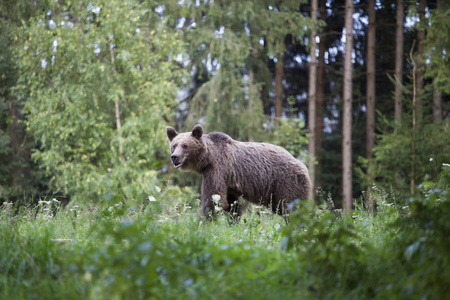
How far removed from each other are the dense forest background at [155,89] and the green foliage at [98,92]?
0.05 m

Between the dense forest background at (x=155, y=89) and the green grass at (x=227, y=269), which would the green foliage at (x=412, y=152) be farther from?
the green grass at (x=227, y=269)

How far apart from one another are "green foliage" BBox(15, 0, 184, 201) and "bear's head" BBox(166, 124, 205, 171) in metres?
8.21

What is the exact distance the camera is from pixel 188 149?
757 centimetres

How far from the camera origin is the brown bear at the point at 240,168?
24.9 feet

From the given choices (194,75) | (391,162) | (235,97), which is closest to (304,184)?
(391,162)

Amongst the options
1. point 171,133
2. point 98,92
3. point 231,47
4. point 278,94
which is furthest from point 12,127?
point 171,133

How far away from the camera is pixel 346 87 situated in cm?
2089

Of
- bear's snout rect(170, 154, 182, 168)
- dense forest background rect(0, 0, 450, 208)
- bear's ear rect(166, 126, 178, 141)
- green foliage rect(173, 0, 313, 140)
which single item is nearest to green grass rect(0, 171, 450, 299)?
bear's snout rect(170, 154, 182, 168)

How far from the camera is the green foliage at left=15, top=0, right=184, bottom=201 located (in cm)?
1642

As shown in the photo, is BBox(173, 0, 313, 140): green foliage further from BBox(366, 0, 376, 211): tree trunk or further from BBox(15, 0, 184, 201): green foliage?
BBox(366, 0, 376, 211): tree trunk

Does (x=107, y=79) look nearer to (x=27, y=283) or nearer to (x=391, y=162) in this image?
(x=391, y=162)

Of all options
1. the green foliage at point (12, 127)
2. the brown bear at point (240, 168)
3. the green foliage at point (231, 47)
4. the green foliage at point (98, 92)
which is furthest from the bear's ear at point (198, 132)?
the green foliage at point (12, 127)

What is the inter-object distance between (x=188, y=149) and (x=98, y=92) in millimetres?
10689

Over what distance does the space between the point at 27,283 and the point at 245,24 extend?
1840cm
